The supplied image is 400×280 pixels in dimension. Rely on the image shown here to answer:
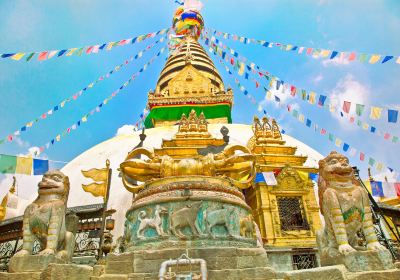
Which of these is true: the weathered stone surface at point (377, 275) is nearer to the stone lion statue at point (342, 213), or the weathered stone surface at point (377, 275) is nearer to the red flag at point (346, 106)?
the stone lion statue at point (342, 213)

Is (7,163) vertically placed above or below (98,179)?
above

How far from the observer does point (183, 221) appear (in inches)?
215

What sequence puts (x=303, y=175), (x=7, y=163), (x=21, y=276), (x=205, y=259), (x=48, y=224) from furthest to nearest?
(x=303, y=175) < (x=7, y=163) < (x=48, y=224) < (x=205, y=259) < (x=21, y=276)

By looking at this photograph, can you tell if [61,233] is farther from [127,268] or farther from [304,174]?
[304,174]

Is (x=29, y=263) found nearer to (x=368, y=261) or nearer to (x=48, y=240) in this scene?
(x=48, y=240)

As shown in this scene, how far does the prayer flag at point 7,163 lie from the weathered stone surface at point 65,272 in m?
6.43

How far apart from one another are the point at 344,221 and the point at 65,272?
394 centimetres

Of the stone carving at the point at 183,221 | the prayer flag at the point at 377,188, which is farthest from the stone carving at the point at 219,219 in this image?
the prayer flag at the point at 377,188

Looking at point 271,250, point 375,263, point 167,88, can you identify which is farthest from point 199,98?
point 375,263

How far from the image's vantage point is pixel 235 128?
1972 cm

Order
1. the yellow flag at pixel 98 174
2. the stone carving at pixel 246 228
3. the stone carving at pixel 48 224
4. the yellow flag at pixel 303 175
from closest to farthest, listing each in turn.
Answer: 1. the stone carving at pixel 48 224
2. the stone carving at pixel 246 228
3. the yellow flag at pixel 98 174
4. the yellow flag at pixel 303 175

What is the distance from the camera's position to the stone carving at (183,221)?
5418 mm

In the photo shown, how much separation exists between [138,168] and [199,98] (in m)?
15.5

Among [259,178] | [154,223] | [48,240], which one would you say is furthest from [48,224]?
[259,178]
